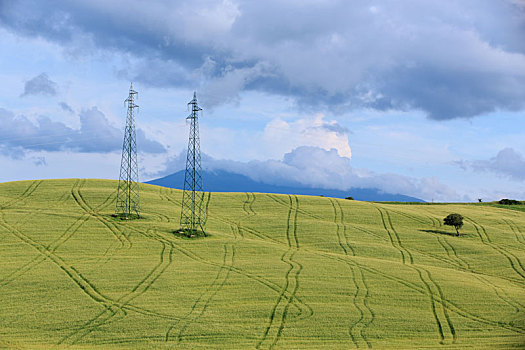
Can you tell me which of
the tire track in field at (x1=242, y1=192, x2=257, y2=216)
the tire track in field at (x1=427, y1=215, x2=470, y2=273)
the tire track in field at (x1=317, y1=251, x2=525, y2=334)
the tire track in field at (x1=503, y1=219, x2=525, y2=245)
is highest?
the tire track in field at (x1=242, y1=192, x2=257, y2=216)

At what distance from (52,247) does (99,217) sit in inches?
516

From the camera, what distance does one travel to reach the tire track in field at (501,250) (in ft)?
201

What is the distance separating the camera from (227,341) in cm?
3803

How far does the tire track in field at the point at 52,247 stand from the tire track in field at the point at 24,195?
Result: 1422 centimetres

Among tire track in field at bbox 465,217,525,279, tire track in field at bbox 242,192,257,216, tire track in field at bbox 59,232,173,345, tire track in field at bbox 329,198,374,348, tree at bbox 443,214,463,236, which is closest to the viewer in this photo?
tire track in field at bbox 59,232,173,345

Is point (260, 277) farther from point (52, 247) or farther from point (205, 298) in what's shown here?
point (52, 247)

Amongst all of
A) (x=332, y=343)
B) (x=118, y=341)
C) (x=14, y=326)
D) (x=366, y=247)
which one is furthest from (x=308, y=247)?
(x=14, y=326)

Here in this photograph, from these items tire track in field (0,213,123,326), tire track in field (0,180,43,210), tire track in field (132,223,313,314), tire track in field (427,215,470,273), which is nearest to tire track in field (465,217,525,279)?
tire track in field (427,215,470,273)

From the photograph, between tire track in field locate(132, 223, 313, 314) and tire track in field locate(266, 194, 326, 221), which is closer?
tire track in field locate(132, 223, 313, 314)

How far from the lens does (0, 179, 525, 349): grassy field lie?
1563 inches

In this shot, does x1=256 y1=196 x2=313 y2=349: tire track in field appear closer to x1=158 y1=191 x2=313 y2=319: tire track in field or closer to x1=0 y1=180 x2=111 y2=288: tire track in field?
x1=158 y1=191 x2=313 y2=319: tire track in field

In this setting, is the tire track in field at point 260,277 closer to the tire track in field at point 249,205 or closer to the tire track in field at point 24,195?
the tire track in field at point 249,205

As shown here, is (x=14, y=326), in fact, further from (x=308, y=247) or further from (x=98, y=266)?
(x=308, y=247)

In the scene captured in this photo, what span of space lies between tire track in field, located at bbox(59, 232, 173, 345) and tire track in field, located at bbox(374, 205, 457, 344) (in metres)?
29.0
